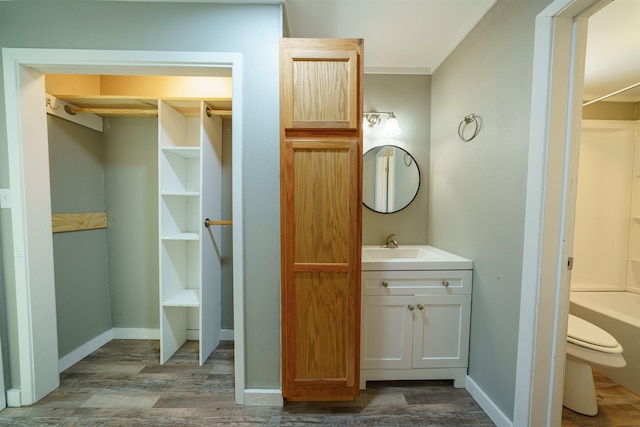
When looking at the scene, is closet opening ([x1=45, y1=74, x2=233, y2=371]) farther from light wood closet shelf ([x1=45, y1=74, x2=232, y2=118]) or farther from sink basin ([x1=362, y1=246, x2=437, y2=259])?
sink basin ([x1=362, y1=246, x2=437, y2=259])

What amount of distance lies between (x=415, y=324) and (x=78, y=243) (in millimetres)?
2595

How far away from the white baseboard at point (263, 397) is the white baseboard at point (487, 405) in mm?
1220

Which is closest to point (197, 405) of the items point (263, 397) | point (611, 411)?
point (263, 397)

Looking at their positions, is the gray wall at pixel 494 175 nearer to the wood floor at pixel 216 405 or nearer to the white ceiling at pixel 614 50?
the wood floor at pixel 216 405

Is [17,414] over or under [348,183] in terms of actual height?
under

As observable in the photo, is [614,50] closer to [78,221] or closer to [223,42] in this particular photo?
[223,42]

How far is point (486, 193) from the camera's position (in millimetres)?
1479

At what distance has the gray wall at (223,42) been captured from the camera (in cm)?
135

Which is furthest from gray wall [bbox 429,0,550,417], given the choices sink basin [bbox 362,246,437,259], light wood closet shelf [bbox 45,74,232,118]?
light wood closet shelf [bbox 45,74,232,118]

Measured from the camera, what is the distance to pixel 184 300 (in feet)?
6.20

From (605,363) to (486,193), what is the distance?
1141 mm

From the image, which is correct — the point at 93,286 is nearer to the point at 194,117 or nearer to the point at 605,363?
the point at 194,117

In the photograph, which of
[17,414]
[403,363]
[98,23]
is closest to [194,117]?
[98,23]

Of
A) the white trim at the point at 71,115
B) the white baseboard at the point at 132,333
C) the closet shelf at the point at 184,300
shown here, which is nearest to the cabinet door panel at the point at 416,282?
the closet shelf at the point at 184,300
